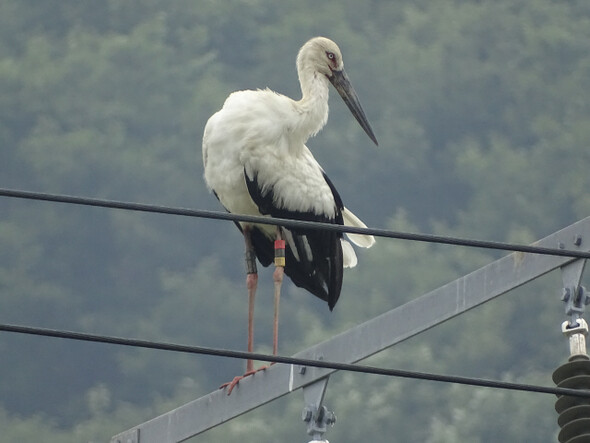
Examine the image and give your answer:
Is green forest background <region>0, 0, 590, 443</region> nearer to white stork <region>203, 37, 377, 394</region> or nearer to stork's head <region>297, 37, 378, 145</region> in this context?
stork's head <region>297, 37, 378, 145</region>

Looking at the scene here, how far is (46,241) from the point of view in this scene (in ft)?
167

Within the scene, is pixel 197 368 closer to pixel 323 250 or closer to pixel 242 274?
pixel 242 274

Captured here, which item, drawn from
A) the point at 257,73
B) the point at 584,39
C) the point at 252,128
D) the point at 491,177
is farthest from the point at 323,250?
the point at 584,39

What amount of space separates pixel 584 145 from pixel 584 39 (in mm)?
8044

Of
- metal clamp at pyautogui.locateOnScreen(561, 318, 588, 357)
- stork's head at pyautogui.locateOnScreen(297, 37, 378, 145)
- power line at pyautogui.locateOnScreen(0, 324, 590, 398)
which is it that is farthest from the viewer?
stork's head at pyautogui.locateOnScreen(297, 37, 378, 145)

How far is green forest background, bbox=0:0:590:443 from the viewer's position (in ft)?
134

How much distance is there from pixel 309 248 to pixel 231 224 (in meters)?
38.7

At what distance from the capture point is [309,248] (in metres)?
10.6

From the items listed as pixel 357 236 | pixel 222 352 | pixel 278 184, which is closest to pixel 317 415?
pixel 222 352

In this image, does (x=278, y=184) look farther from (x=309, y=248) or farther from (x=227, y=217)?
(x=227, y=217)

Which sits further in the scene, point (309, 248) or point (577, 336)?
point (309, 248)

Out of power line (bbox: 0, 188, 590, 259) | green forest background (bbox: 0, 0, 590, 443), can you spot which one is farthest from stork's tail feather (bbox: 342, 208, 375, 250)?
green forest background (bbox: 0, 0, 590, 443)

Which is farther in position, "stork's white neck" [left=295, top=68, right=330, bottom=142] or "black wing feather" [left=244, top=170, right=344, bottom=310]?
"stork's white neck" [left=295, top=68, right=330, bottom=142]

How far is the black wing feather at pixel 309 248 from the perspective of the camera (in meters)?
10.5
